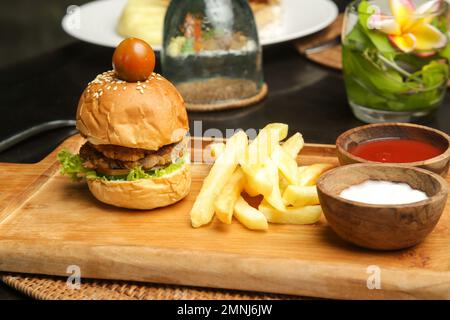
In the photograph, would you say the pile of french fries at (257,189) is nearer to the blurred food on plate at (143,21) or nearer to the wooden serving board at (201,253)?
the wooden serving board at (201,253)

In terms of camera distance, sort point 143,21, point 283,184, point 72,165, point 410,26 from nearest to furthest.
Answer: point 283,184, point 72,165, point 410,26, point 143,21

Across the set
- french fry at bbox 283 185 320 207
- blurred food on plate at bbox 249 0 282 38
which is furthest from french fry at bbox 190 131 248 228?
blurred food on plate at bbox 249 0 282 38

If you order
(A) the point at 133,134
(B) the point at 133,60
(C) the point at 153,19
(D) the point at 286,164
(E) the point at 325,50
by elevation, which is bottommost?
(E) the point at 325,50

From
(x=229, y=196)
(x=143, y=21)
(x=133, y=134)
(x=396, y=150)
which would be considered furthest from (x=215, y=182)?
(x=143, y=21)

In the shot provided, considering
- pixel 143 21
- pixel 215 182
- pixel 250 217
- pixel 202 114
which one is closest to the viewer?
pixel 250 217

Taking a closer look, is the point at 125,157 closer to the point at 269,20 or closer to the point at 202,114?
the point at 202,114

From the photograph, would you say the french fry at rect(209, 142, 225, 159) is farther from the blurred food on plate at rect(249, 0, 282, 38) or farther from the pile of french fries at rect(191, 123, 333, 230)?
the blurred food on plate at rect(249, 0, 282, 38)

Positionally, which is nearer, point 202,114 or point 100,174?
point 100,174
